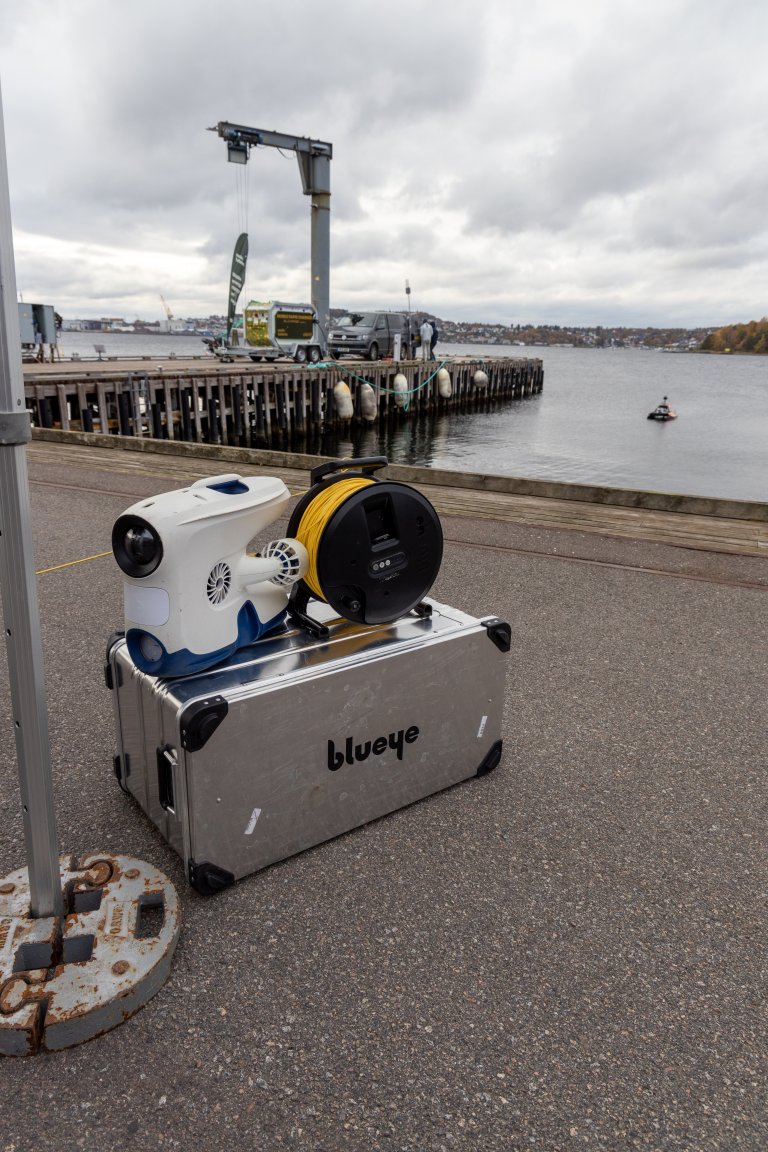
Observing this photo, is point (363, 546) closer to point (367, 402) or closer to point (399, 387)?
point (367, 402)

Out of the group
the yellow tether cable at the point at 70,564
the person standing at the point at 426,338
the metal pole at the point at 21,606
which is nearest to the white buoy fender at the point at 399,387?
the person standing at the point at 426,338

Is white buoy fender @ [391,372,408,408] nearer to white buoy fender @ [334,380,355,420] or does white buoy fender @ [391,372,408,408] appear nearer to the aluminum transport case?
white buoy fender @ [334,380,355,420]

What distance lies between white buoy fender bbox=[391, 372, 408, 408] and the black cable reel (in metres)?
32.7

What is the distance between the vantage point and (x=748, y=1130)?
1.77 m

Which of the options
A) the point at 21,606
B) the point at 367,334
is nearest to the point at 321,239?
the point at 367,334

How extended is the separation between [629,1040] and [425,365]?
128 feet

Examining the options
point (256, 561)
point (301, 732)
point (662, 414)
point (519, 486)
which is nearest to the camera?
point (301, 732)

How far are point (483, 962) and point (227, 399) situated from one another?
27340mm

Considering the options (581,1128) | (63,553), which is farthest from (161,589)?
(63,553)

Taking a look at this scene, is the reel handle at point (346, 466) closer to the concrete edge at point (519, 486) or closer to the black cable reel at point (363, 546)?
the black cable reel at point (363, 546)

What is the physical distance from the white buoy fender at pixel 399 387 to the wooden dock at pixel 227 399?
0.26 ft

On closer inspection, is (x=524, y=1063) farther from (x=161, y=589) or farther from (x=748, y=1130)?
(x=161, y=589)

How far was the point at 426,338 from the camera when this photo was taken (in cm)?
3944

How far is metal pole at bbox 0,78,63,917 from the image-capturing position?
165 cm
